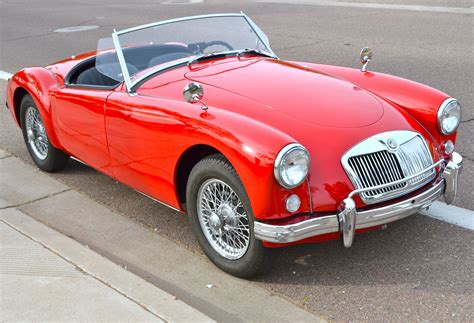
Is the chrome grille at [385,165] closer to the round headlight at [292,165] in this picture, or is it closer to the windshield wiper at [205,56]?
the round headlight at [292,165]

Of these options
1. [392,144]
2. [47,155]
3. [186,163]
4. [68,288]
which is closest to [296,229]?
[392,144]

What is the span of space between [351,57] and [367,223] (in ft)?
22.1

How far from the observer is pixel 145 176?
4504 mm

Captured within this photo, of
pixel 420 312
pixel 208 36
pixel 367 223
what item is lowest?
pixel 420 312

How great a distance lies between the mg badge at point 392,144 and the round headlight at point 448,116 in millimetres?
599

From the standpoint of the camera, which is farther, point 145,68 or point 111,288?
point 145,68

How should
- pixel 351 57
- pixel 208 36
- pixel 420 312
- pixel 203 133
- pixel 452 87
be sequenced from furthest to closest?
1. pixel 351 57
2. pixel 452 87
3. pixel 208 36
4. pixel 203 133
5. pixel 420 312

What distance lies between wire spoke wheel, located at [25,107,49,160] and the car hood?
5.92 feet

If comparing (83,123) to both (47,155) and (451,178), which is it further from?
(451,178)

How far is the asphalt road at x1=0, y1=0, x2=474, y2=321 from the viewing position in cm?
372

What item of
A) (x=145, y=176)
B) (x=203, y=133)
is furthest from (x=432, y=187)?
(x=145, y=176)

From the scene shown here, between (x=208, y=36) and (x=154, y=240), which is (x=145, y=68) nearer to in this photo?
(x=208, y=36)

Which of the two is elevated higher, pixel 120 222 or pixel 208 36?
pixel 208 36

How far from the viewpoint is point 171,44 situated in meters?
5.12
